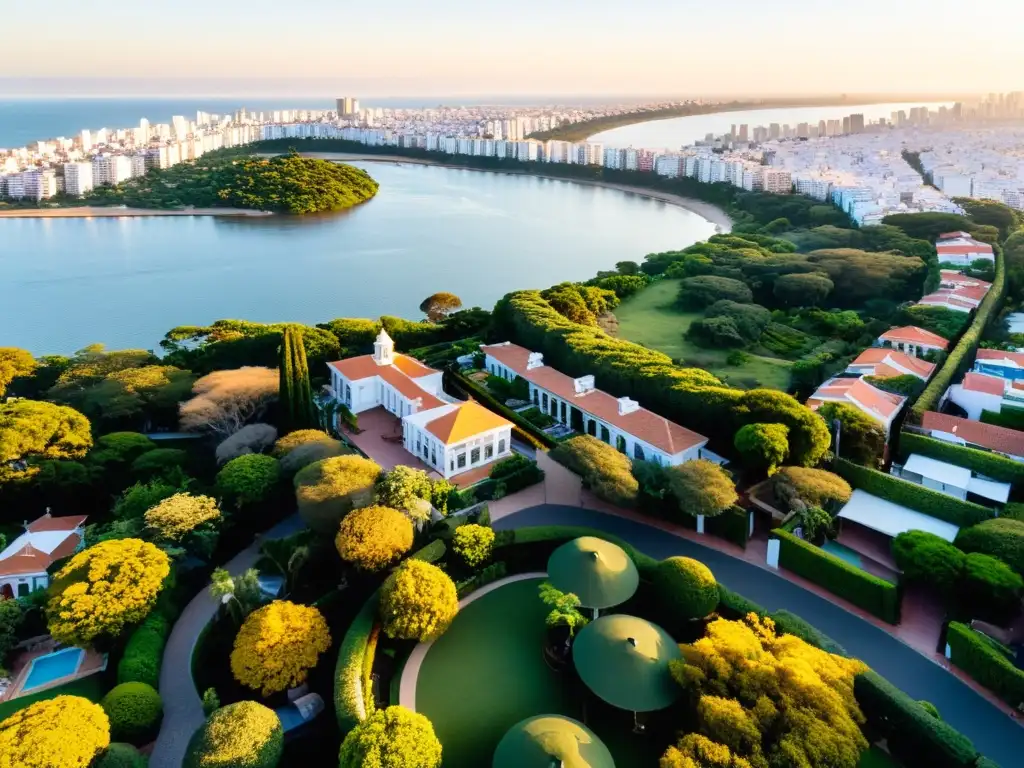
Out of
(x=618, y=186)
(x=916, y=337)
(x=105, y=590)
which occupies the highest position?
(x=618, y=186)

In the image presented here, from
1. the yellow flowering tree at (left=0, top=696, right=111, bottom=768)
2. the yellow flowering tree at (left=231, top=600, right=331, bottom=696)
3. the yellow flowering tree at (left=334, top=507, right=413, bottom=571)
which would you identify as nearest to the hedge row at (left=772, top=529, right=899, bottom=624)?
the yellow flowering tree at (left=334, top=507, right=413, bottom=571)

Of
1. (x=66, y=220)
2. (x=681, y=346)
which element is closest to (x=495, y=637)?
(x=681, y=346)

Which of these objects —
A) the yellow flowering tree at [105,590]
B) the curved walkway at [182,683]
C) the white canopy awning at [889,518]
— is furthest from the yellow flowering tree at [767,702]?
the yellow flowering tree at [105,590]

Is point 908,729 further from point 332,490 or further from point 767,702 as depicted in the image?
point 332,490

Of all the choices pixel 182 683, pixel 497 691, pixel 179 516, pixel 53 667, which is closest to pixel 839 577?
pixel 497 691

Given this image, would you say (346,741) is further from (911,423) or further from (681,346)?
(681,346)
